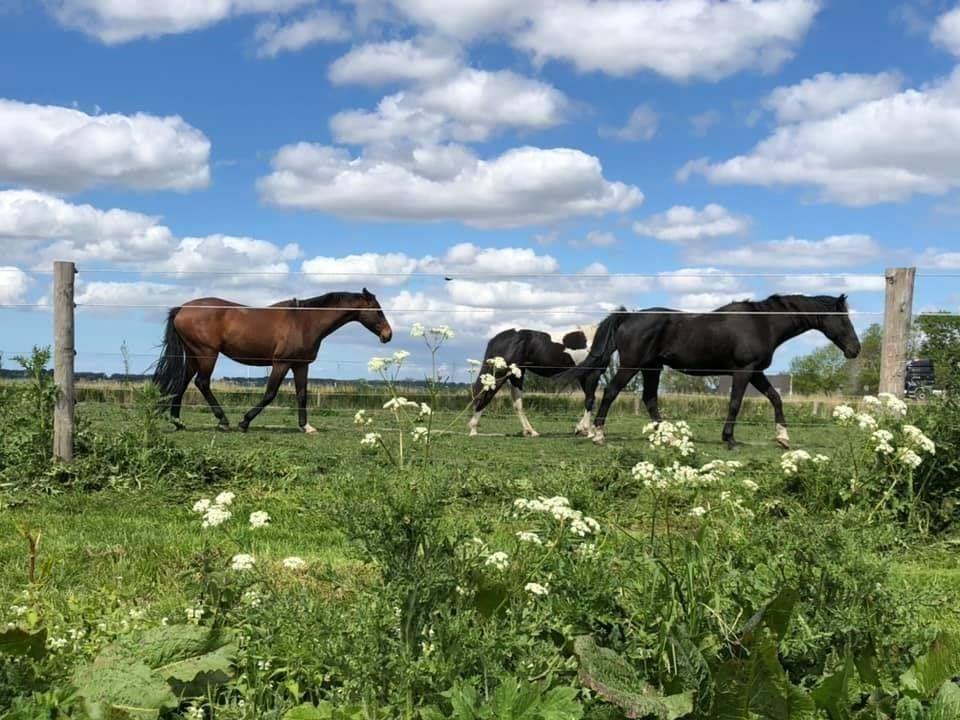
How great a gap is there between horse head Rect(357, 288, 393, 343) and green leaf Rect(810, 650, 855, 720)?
32.2 feet

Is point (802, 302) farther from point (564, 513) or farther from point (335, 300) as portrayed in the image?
point (564, 513)

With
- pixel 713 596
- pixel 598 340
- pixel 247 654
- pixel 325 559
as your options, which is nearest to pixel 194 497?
pixel 325 559

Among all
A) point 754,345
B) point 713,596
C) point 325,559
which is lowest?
point 325,559

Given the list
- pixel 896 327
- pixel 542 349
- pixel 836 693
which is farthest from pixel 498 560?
pixel 542 349

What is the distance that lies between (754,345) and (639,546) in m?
8.92

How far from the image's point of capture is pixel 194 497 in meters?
6.68

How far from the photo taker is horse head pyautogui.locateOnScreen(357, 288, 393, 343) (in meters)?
11.8

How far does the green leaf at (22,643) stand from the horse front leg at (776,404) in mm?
8305

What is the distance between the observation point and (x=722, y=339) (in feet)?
37.3

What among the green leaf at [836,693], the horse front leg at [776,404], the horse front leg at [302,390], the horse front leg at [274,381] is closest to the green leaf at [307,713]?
the green leaf at [836,693]

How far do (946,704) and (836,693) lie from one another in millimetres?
258

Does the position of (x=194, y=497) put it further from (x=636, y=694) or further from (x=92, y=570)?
(x=636, y=694)

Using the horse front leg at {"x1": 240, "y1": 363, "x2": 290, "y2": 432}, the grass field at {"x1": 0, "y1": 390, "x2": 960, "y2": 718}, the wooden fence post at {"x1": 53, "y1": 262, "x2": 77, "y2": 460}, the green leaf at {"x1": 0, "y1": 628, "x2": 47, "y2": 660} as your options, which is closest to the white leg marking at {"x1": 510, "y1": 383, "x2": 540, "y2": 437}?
the grass field at {"x1": 0, "y1": 390, "x2": 960, "y2": 718}

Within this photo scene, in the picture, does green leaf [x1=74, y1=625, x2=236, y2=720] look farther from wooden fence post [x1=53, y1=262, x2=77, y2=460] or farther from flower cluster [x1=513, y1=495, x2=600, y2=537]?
wooden fence post [x1=53, y1=262, x2=77, y2=460]
